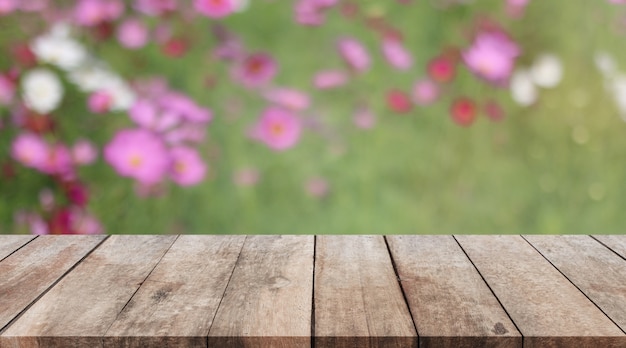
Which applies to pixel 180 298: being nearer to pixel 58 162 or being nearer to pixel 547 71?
pixel 58 162

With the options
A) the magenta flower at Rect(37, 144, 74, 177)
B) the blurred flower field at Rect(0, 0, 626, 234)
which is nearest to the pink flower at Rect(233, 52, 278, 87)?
the blurred flower field at Rect(0, 0, 626, 234)

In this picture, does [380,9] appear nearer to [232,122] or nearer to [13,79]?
[232,122]

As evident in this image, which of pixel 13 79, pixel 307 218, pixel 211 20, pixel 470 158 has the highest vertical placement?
pixel 211 20

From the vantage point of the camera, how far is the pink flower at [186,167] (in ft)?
6.21

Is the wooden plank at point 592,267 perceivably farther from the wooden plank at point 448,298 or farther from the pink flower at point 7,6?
the pink flower at point 7,6

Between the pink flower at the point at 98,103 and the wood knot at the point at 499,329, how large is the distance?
116 cm

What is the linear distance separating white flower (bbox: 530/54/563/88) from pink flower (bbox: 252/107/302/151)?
0.57 meters

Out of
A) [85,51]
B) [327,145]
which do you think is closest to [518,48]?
[327,145]

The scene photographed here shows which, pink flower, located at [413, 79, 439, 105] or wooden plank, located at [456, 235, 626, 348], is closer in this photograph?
wooden plank, located at [456, 235, 626, 348]

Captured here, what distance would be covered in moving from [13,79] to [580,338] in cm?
143

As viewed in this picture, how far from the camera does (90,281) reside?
125 cm

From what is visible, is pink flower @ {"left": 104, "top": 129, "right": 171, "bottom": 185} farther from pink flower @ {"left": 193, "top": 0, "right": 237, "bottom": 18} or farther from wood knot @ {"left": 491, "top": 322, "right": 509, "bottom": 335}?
wood knot @ {"left": 491, "top": 322, "right": 509, "bottom": 335}

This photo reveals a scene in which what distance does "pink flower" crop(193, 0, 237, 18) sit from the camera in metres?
1.88

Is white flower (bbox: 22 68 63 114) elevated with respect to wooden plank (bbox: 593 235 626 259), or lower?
elevated
